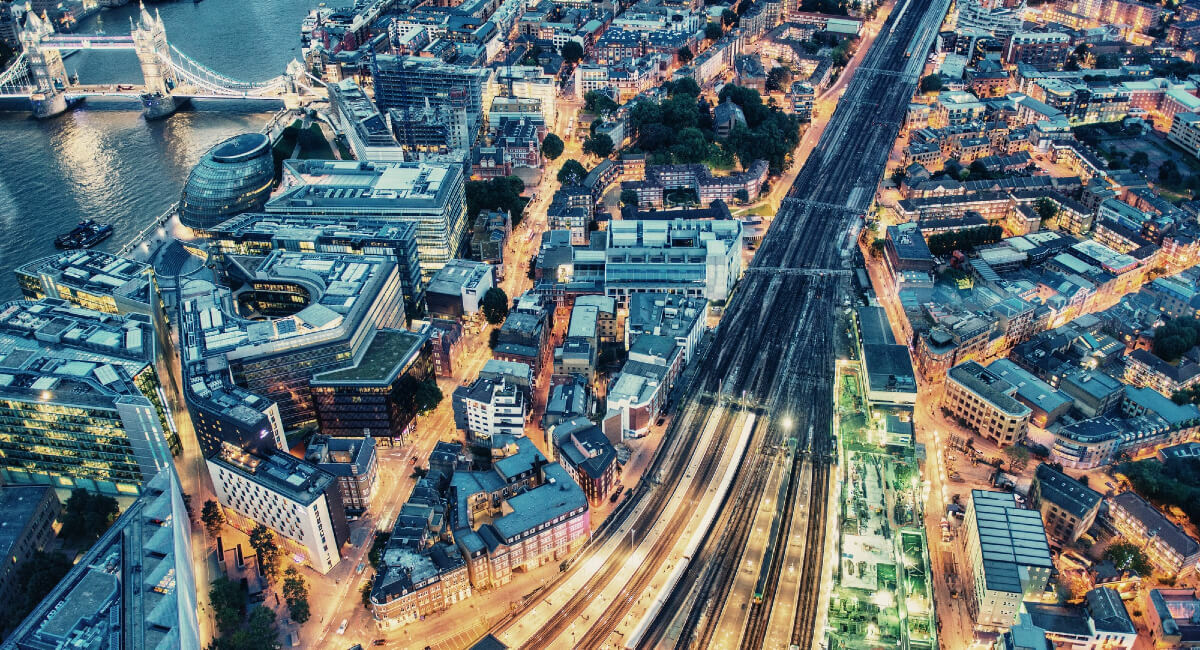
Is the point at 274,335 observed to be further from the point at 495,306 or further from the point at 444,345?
the point at 495,306

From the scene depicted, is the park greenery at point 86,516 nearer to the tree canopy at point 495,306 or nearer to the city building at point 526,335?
the city building at point 526,335

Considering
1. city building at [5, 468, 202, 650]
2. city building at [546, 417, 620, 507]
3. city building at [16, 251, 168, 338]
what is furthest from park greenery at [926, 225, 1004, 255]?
city building at [5, 468, 202, 650]

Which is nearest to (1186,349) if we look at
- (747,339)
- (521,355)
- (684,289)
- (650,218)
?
(747,339)

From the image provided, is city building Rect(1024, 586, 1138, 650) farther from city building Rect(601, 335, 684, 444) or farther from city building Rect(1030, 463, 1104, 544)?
city building Rect(601, 335, 684, 444)

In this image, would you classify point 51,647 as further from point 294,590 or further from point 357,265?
point 357,265

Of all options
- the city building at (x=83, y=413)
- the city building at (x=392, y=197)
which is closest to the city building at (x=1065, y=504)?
the city building at (x=392, y=197)

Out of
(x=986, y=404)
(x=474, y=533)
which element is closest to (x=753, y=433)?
(x=986, y=404)

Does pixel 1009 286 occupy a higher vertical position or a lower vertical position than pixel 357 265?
lower
